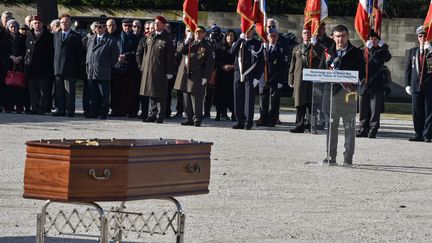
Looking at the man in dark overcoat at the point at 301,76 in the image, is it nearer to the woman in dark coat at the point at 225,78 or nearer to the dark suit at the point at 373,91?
the dark suit at the point at 373,91

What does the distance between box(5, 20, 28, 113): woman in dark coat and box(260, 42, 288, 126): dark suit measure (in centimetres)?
484

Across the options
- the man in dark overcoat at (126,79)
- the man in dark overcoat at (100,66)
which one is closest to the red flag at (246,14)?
the man in dark overcoat at (126,79)

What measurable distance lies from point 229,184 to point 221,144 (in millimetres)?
5286

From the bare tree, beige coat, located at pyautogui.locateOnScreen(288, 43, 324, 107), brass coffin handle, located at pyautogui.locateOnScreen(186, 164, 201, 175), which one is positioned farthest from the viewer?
the bare tree

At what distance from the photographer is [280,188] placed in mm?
14547

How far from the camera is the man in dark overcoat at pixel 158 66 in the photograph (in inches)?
953

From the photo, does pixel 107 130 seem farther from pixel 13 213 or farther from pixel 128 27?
pixel 13 213

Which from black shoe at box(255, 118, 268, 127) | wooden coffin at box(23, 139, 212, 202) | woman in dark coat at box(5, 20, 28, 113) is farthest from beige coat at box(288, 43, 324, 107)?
wooden coffin at box(23, 139, 212, 202)

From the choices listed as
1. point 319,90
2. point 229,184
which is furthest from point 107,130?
point 229,184

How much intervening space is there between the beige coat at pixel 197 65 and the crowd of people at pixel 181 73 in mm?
19

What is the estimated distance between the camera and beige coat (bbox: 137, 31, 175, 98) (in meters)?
24.2

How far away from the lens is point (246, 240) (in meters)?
10.8

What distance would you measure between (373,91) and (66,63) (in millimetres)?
5975

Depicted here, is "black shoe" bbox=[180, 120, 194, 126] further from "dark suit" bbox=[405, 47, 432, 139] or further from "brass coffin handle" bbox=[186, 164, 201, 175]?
"brass coffin handle" bbox=[186, 164, 201, 175]
